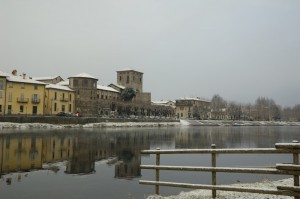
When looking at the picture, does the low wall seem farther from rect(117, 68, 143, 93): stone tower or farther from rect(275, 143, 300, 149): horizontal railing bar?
rect(117, 68, 143, 93): stone tower

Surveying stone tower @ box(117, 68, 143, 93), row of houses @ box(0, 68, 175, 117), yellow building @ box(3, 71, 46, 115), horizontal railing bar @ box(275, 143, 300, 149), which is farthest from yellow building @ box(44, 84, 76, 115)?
horizontal railing bar @ box(275, 143, 300, 149)

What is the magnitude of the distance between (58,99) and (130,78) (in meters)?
61.2

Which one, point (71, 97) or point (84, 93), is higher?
point (84, 93)

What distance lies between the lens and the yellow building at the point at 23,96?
2817 inches

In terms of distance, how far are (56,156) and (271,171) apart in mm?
17329

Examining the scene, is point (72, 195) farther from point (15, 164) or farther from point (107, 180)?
point (15, 164)

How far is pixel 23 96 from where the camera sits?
74250 millimetres

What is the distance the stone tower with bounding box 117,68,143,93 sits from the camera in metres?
146

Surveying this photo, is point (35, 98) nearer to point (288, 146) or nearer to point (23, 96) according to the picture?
point (23, 96)

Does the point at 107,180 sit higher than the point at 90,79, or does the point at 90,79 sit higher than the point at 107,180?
the point at 90,79

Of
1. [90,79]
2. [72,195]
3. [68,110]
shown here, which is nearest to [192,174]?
[72,195]

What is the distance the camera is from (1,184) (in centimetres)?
1246

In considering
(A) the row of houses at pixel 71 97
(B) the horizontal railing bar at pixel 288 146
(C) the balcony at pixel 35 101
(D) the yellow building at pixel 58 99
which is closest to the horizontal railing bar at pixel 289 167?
(B) the horizontal railing bar at pixel 288 146

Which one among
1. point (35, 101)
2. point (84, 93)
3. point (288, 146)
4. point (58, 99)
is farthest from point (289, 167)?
point (84, 93)
